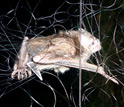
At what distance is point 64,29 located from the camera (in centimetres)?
152

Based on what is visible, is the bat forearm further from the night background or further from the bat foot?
the night background

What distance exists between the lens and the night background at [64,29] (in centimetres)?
145

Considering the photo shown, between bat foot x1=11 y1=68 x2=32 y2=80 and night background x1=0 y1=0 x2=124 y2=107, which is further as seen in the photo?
night background x1=0 y1=0 x2=124 y2=107

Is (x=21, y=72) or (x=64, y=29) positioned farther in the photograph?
(x=64, y=29)

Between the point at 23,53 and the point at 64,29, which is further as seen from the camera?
the point at 64,29

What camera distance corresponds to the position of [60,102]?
2449mm

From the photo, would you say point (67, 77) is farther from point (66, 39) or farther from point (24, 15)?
point (66, 39)

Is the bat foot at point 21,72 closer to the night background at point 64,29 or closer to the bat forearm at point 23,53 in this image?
the bat forearm at point 23,53

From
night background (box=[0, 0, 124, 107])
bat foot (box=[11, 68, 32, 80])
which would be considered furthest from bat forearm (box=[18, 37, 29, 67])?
night background (box=[0, 0, 124, 107])

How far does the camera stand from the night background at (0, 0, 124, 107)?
1451 mm

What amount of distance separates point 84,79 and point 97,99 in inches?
8.4

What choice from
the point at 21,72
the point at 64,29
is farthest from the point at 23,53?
the point at 64,29

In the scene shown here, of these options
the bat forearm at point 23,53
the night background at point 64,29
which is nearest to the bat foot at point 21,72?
the bat forearm at point 23,53

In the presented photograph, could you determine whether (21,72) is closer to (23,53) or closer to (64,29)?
(23,53)
